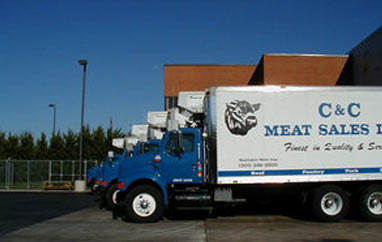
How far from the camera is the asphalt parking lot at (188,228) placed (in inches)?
345

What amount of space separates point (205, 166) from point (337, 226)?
144 inches

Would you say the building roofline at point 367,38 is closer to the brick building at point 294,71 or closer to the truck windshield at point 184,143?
the brick building at point 294,71

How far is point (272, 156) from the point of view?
10.8 metres

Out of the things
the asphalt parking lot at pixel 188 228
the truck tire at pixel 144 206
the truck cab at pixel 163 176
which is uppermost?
the truck cab at pixel 163 176

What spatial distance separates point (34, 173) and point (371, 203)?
79.3 ft

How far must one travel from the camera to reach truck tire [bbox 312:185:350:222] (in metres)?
10.7

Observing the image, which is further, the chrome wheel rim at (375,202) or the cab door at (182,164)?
the cab door at (182,164)

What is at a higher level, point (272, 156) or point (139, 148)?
point (139, 148)

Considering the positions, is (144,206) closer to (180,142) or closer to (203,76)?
(180,142)

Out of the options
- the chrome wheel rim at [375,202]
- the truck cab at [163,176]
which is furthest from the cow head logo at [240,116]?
the chrome wheel rim at [375,202]

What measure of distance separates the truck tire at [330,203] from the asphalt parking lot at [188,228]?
0.89 feet

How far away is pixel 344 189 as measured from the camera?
1122 cm

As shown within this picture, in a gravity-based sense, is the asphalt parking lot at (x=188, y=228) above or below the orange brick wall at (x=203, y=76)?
below

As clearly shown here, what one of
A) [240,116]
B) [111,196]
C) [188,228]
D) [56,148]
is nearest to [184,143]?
[240,116]
